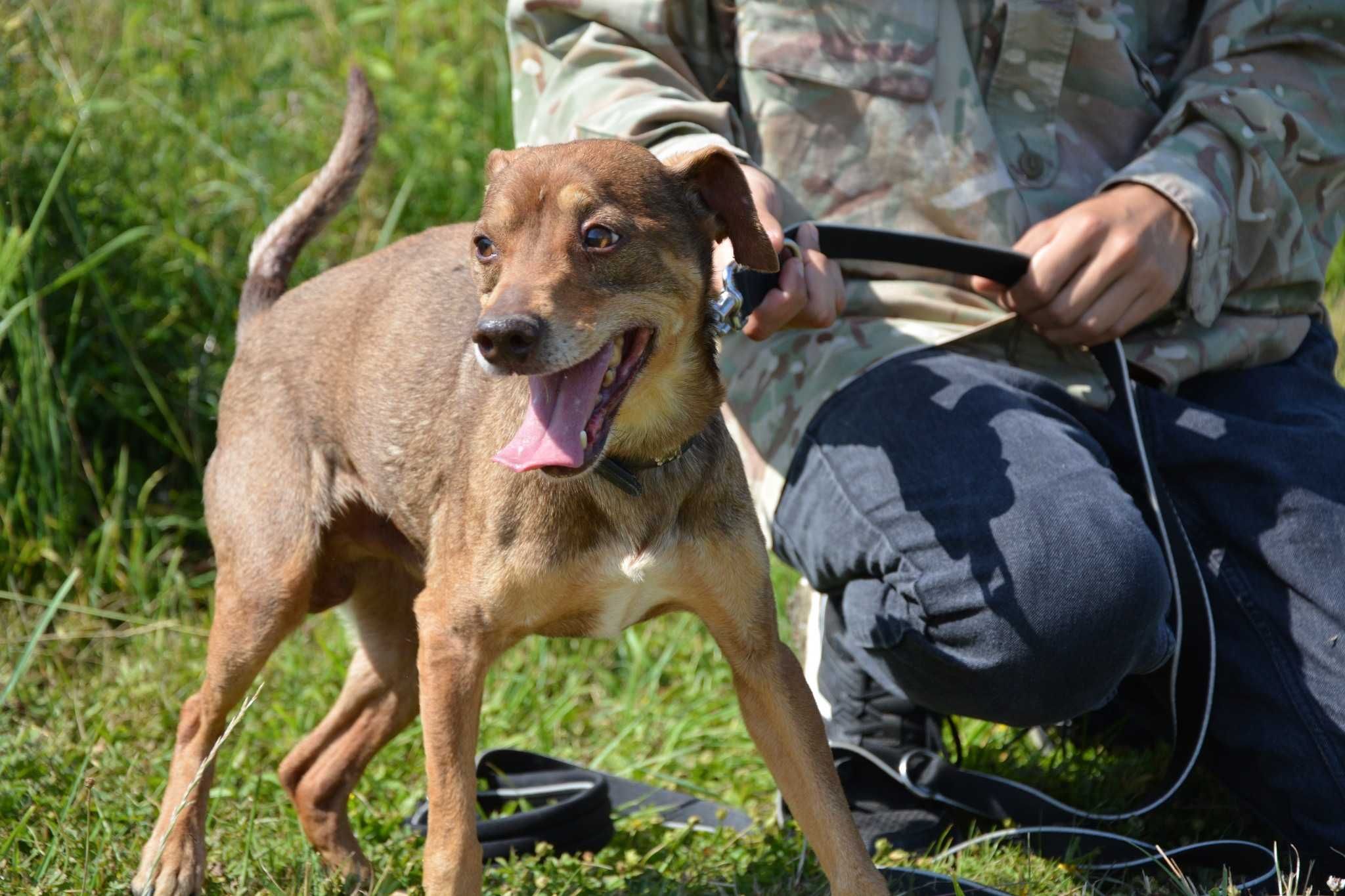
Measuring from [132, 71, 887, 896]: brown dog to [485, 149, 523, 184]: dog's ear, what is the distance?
0.02 meters

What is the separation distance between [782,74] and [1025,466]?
107 cm

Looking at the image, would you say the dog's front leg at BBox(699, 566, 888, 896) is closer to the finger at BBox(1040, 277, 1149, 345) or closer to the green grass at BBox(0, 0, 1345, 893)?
the green grass at BBox(0, 0, 1345, 893)

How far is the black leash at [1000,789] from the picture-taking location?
3.18 meters

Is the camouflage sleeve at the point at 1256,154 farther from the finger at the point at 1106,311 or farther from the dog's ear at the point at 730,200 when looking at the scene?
the dog's ear at the point at 730,200

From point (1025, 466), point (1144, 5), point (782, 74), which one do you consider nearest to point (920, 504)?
point (1025, 466)

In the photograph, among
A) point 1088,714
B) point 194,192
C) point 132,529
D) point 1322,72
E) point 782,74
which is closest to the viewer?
point 782,74

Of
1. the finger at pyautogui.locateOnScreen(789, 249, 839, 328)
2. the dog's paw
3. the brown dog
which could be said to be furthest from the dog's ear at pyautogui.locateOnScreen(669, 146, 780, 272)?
the dog's paw

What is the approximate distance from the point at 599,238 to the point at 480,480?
0.59 metres

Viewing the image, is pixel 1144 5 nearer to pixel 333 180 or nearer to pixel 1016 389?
pixel 1016 389

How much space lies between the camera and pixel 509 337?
92.1 inches

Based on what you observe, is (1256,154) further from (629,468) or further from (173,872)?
(173,872)

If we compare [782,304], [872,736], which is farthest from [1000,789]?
[782,304]

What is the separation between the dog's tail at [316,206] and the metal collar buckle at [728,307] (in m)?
1.32

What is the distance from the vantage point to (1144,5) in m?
3.62
